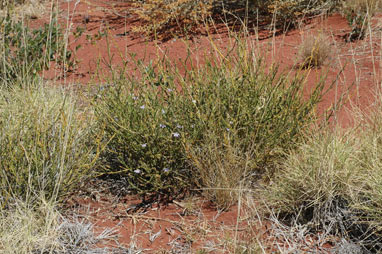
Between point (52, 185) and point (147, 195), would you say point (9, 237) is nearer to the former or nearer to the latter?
point (52, 185)

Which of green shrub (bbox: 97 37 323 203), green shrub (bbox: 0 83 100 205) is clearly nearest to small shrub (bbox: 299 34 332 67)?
green shrub (bbox: 97 37 323 203)

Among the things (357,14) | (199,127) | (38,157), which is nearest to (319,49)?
(357,14)

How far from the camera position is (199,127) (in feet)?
10.5

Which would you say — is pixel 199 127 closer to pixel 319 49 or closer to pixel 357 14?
pixel 319 49

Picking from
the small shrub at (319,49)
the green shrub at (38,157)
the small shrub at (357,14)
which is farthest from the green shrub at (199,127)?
the small shrub at (357,14)

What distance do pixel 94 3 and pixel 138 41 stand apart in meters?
2.75

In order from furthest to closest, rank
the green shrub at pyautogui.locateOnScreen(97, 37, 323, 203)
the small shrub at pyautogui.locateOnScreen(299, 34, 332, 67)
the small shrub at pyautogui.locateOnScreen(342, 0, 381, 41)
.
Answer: the small shrub at pyautogui.locateOnScreen(342, 0, 381, 41) < the small shrub at pyautogui.locateOnScreen(299, 34, 332, 67) < the green shrub at pyautogui.locateOnScreen(97, 37, 323, 203)

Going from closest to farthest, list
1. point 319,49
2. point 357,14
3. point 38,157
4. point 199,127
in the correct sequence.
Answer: point 38,157 → point 199,127 → point 319,49 → point 357,14

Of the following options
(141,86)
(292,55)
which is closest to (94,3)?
(292,55)

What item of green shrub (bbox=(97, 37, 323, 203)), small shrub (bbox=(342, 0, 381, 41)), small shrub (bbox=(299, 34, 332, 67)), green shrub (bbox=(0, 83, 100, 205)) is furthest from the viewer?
small shrub (bbox=(342, 0, 381, 41))

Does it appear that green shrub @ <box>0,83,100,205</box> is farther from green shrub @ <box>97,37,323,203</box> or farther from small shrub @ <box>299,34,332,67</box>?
small shrub @ <box>299,34,332,67</box>

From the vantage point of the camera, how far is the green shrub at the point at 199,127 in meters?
3.14

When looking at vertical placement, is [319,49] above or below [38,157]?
above

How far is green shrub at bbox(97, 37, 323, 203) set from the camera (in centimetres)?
314
